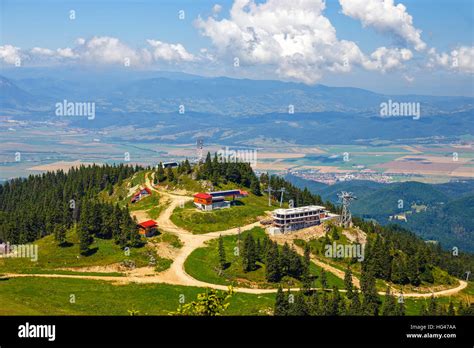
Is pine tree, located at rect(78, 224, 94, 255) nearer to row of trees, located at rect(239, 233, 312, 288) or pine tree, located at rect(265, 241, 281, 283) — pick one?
row of trees, located at rect(239, 233, 312, 288)

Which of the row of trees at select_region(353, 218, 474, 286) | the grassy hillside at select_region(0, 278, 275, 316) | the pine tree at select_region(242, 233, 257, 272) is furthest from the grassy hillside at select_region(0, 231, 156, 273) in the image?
the row of trees at select_region(353, 218, 474, 286)

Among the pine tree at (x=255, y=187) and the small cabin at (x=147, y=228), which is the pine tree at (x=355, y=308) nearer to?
the small cabin at (x=147, y=228)

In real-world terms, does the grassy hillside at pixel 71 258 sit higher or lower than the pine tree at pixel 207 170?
lower

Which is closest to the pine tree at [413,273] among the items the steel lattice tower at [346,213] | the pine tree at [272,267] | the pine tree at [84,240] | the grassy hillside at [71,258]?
the steel lattice tower at [346,213]

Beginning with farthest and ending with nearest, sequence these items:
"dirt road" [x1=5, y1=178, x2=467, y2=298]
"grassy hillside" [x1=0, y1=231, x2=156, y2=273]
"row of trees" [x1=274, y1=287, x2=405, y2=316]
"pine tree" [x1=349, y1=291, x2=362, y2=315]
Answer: "grassy hillside" [x1=0, y1=231, x2=156, y2=273], "dirt road" [x1=5, y1=178, x2=467, y2=298], "pine tree" [x1=349, y1=291, x2=362, y2=315], "row of trees" [x1=274, y1=287, x2=405, y2=316]

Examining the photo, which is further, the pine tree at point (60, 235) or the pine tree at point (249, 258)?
the pine tree at point (60, 235)

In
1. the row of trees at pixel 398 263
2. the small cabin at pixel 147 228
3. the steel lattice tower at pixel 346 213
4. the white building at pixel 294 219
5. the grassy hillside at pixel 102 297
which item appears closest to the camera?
the grassy hillside at pixel 102 297

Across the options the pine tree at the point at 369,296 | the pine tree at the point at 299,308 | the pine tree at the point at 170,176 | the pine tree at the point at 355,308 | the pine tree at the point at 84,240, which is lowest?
the pine tree at the point at 369,296
